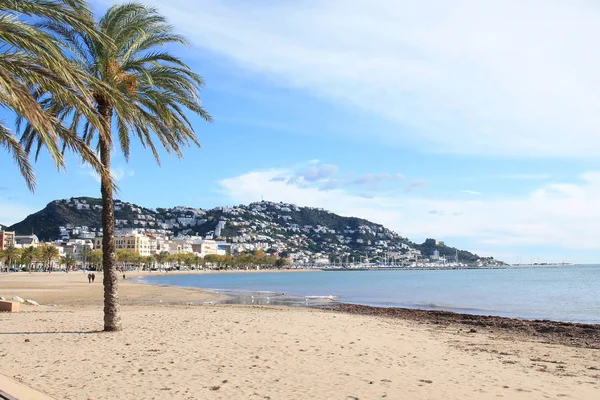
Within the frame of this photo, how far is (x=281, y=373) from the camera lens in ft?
30.7

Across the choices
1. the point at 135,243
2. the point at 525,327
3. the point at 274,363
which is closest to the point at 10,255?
the point at 135,243

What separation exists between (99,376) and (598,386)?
8.71 m

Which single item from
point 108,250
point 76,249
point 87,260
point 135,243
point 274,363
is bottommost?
point 87,260

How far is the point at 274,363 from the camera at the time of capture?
33.8 ft

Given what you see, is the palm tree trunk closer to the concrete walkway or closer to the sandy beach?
the sandy beach

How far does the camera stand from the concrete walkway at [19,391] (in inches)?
271

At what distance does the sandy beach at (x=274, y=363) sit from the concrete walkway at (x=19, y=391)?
41mm

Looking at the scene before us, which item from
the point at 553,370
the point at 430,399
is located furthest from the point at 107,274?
the point at 553,370

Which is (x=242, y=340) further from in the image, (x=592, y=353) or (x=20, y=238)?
(x=20, y=238)

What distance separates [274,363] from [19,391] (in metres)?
4.57

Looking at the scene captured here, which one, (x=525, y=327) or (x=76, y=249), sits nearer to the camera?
(x=525, y=327)

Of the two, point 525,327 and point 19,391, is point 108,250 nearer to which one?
point 19,391

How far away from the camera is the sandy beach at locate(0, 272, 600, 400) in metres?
8.16

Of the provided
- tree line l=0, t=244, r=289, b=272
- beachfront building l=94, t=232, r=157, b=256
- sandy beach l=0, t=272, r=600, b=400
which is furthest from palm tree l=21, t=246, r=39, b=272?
sandy beach l=0, t=272, r=600, b=400
